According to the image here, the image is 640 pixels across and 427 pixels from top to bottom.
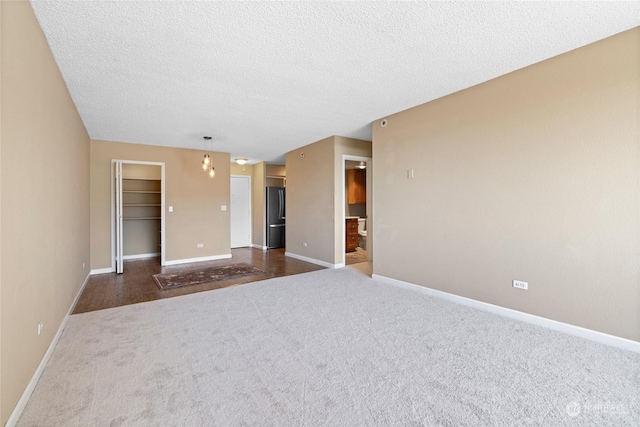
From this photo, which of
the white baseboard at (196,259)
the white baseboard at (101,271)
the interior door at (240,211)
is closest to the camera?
the white baseboard at (101,271)

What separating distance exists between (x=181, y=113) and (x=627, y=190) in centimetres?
507

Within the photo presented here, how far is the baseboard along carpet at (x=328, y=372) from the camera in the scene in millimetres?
1666

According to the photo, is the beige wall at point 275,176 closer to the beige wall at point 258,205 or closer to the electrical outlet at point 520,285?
the beige wall at point 258,205

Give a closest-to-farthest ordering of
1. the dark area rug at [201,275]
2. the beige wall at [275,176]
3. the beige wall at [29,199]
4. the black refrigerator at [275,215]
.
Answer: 1. the beige wall at [29,199]
2. the dark area rug at [201,275]
3. the black refrigerator at [275,215]
4. the beige wall at [275,176]

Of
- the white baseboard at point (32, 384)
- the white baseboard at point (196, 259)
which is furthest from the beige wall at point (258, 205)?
the white baseboard at point (32, 384)

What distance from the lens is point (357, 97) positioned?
3643 millimetres

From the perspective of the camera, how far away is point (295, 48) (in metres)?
2.50

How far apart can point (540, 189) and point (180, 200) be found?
639cm

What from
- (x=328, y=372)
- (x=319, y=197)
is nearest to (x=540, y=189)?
(x=328, y=372)

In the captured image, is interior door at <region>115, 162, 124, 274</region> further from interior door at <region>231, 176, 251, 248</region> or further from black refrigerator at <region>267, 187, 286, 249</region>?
black refrigerator at <region>267, 187, 286, 249</region>

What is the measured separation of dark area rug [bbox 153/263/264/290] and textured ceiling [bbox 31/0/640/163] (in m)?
2.62

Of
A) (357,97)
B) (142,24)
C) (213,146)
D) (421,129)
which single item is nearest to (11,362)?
(142,24)

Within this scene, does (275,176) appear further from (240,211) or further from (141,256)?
(141,256)

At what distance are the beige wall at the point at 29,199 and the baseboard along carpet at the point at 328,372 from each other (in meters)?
0.33
